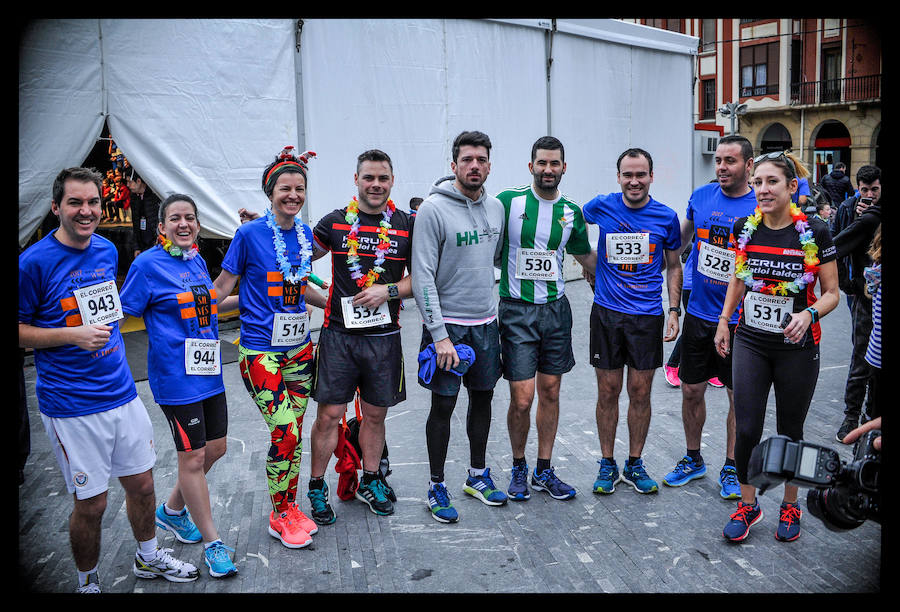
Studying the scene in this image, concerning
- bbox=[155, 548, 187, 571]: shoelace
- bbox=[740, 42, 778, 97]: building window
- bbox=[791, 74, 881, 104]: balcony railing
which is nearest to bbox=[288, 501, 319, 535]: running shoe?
bbox=[155, 548, 187, 571]: shoelace

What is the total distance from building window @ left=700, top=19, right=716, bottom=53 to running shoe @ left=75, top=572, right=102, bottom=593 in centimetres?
3559

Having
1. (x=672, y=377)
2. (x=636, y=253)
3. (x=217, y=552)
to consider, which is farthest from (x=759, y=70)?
(x=217, y=552)

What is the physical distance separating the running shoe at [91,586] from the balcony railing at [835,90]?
31.4 meters

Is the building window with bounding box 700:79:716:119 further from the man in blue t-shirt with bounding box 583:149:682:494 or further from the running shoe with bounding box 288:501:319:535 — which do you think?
the running shoe with bounding box 288:501:319:535

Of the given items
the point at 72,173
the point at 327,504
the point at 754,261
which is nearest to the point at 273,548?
the point at 327,504

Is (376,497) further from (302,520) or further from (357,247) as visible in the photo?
(357,247)

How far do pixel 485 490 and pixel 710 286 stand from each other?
73.9 inches

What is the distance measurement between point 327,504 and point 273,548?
452 millimetres

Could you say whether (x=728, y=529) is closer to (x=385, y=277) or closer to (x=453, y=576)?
(x=453, y=576)

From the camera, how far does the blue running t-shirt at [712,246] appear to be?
4.53 metres

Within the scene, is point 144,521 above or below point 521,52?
below

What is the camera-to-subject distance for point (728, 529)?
13.0 ft

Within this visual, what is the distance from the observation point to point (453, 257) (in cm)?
432

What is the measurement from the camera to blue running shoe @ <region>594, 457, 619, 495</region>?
4.59 meters
